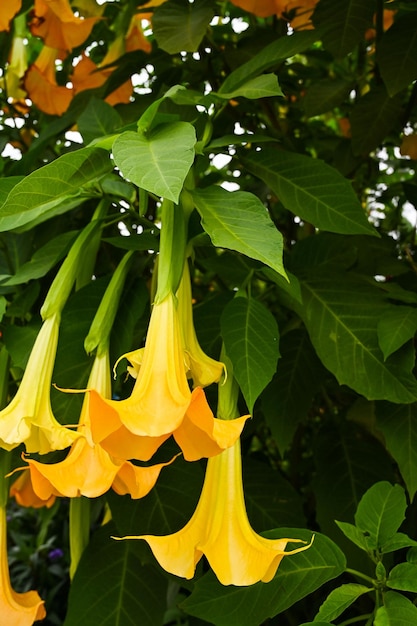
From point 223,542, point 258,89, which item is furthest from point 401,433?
point 258,89

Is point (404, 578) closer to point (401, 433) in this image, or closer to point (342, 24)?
point (401, 433)

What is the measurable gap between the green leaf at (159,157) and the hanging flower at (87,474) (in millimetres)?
203

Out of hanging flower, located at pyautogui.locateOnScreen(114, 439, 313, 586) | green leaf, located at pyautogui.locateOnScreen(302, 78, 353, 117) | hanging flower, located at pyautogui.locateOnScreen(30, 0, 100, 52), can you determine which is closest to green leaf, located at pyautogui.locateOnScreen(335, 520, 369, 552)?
hanging flower, located at pyautogui.locateOnScreen(114, 439, 313, 586)

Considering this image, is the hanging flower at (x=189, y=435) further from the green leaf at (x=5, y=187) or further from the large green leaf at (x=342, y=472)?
the large green leaf at (x=342, y=472)

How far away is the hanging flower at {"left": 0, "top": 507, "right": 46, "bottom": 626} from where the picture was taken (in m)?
0.76

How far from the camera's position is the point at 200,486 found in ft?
2.99

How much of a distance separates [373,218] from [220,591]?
144cm

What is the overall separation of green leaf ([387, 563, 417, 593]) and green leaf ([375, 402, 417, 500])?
0.18m

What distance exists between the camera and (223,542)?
0.63m

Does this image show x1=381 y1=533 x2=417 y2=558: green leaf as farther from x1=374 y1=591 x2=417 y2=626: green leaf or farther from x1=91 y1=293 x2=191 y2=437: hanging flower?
x1=91 y1=293 x2=191 y2=437: hanging flower

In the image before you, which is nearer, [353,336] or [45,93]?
[353,336]

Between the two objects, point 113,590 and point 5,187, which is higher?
point 5,187

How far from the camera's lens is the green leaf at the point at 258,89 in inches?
30.2

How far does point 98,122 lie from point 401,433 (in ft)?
1.93
